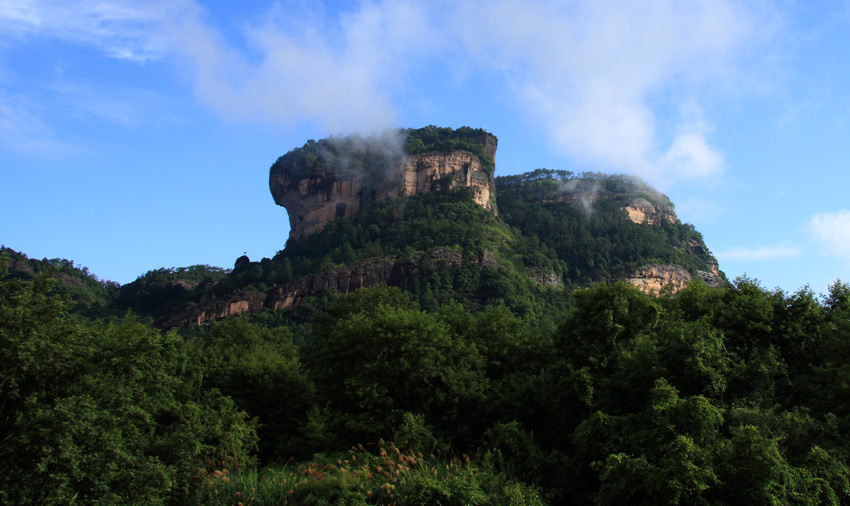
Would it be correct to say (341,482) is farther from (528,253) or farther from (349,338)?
(528,253)

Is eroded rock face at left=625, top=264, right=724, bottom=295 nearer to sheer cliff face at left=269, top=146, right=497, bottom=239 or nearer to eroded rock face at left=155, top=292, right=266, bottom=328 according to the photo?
sheer cliff face at left=269, top=146, right=497, bottom=239

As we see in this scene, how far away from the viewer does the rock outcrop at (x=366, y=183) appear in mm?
→ 147375

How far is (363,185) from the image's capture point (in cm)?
15638

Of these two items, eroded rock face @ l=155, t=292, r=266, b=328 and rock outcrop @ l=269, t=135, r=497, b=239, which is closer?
eroded rock face @ l=155, t=292, r=266, b=328

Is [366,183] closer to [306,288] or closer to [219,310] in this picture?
[306,288]

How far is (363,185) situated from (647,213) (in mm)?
68115

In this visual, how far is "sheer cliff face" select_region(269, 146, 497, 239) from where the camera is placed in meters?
147

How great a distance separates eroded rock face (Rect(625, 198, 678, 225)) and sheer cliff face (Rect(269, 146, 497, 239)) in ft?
126

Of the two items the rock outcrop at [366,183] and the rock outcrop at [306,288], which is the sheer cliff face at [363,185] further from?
the rock outcrop at [306,288]

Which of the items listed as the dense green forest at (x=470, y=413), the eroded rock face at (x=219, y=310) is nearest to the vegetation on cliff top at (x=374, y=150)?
the eroded rock face at (x=219, y=310)

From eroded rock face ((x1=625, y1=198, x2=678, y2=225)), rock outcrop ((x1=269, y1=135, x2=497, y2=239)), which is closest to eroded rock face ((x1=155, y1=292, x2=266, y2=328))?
rock outcrop ((x1=269, y1=135, x2=497, y2=239))

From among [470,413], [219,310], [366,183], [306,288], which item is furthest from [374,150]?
[470,413]

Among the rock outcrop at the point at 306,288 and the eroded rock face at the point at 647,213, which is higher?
the eroded rock face at the point at 647,213

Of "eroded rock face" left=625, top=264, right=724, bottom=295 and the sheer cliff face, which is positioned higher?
the sheer cliff face
